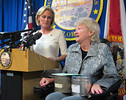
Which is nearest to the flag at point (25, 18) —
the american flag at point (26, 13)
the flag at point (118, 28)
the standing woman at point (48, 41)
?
the american flag at point (26, 13)

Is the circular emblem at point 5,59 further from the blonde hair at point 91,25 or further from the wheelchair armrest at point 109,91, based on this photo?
the wheelchair armrest at point 109,91

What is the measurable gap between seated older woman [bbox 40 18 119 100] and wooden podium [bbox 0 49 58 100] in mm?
177

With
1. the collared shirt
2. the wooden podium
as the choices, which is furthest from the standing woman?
the collared shirt

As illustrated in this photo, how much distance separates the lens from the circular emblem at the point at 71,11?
274 cm

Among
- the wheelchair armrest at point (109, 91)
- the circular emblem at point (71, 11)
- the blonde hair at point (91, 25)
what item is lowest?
the wheelchair armrest at point (109, 91)

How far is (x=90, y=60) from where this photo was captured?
66.9 inches

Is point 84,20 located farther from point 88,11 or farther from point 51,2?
point 51,2

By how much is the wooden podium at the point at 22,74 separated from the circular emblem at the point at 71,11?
1.17 metres

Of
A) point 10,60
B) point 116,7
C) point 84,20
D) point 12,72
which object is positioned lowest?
point 12,72

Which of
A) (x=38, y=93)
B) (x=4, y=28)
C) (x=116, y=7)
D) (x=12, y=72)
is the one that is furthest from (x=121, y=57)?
(x=4, y=28)

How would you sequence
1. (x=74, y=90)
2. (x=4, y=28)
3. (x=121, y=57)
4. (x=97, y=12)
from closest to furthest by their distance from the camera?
(x=74, y=90) → (x=121, y=57) → (x=97, y=12) → (x=4, y=28)

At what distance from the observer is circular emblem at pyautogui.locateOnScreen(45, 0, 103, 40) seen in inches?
108

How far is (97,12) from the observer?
2.71 meters

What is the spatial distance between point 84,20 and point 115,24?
2.27 feet
